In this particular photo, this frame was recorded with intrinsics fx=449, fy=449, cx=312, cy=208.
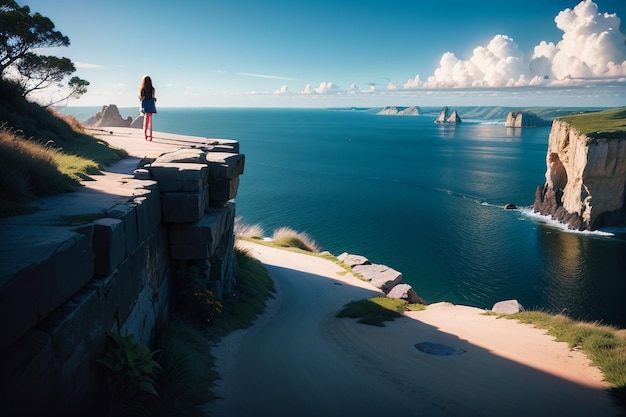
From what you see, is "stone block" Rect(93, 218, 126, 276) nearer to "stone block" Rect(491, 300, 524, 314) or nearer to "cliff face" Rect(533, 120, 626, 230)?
"stone block" Rect(491, 300, 524, 314)

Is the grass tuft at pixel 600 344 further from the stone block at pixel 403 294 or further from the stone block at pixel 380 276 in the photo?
the stone block at pixel 380 276

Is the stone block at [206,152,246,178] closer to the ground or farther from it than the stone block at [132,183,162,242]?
farther from it

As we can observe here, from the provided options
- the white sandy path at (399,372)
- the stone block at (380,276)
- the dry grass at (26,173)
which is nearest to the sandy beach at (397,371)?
the white sandy path at (399,372)

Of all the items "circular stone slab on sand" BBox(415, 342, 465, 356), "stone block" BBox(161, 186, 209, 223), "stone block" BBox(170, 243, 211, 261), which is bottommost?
"circular stone slab on sand" BBox(415, 342, 465, 356)

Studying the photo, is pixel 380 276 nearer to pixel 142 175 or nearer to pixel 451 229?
pixel 142 175

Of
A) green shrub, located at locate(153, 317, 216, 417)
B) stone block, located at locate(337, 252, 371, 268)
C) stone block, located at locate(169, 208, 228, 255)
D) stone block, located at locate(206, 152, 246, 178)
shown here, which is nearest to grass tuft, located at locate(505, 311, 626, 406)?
green shrub, located at locate(153, 317, 216, 417)

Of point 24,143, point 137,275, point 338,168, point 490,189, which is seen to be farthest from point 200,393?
point 338,168

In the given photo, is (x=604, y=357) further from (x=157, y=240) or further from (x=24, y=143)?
(x=24, y=143)
